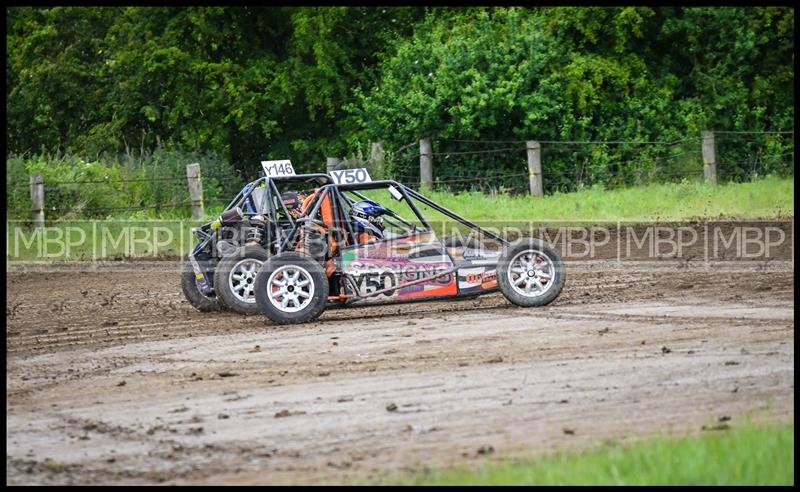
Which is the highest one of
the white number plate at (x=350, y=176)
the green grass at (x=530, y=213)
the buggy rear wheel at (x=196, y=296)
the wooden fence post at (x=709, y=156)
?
the wooden fence post at (x=709, y=156)

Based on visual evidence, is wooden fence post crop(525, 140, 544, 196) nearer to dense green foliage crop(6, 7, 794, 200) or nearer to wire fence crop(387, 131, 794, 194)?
wire fence crop(387, 131, 794, 194)

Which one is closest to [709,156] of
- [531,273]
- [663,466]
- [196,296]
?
[531,273]

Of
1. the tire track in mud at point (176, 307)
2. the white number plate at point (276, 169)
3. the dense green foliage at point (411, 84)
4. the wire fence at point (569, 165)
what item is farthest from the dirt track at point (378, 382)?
the dense green foliage at point (411, 84)

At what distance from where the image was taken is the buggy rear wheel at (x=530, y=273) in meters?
14.1

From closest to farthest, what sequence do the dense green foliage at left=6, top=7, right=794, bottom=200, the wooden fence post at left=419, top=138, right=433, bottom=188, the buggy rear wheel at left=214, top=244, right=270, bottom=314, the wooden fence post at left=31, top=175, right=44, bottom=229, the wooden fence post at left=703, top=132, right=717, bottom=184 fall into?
1. the buggy rear wheel at left=214, top=244, right=270, bottom=314
2. the wooden fence post at left=31, top=175, right=44, bottom=229
3. the wooden fence post at left=703, top=132, right=717, bottom=184
4. the wooden fence post at left=419, top=138, right=433, bottom=188
5. the dense green foliage at left=6, top=7, right=794, bottom=200

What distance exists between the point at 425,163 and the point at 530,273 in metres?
14.6

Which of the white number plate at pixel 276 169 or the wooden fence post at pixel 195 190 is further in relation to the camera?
the wooden fence post at pixel 195 190

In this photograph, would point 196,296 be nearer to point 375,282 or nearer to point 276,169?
point 276,169

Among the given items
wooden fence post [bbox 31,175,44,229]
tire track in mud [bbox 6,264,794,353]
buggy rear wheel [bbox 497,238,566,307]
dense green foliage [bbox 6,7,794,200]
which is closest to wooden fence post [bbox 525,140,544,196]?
dense green foliage [bbox 6,7,794,200]

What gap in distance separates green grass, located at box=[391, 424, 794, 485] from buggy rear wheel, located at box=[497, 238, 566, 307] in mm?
6600

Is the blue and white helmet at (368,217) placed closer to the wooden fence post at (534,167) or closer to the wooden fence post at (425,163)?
the wooden fence post at (534,167)

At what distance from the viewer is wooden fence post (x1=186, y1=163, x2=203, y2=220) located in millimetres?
26578

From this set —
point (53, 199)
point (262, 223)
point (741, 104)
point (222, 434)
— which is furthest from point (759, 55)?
point (222, 434)

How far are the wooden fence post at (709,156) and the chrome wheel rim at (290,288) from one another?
15834 mm
